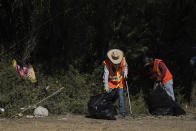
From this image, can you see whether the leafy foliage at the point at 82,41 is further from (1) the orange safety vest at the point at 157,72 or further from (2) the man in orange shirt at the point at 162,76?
(1) the orange safety vest at the point at 157,72

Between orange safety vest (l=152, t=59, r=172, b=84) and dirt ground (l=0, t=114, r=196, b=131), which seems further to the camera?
orange safety vest (l=152, t=59, r=172, b=84)

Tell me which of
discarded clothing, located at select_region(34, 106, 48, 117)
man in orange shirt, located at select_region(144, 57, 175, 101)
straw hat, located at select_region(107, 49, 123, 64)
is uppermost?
straw hat, located at select_region(107, 49, 123, 64)

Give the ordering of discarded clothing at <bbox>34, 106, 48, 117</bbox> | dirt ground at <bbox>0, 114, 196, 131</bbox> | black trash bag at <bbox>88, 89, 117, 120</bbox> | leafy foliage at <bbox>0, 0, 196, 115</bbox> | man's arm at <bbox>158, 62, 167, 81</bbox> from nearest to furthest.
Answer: dirt ground at <bbox>0, 114, 196, 131</bbox>, black trash bag at <bbox>88, 89, 117, 120</bbox>, discarded clothing at <bbox>34, 106, 48, 117</bbox>, man's arm at <bbox>158, 62, 167, 81</bbox>, leafy foliage at <bbox>0, 0, 196, 115</bbox>

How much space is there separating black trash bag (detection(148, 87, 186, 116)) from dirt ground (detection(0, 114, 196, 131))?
0.20 m

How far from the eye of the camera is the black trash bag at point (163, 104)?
7965mm

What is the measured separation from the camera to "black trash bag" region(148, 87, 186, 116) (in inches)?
314

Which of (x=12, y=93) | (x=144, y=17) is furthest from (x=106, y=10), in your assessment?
(x=12, y=93)

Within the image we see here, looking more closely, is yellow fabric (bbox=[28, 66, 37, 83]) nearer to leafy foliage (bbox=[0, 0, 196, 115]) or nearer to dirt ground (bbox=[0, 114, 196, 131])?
leafy foliage (bbox=[0, 0, 196, 115])

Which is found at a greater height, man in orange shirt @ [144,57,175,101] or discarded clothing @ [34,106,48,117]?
man in orange shirt @ [144,57,175,101]

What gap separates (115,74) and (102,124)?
1564 millimetres

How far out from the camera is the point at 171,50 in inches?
471

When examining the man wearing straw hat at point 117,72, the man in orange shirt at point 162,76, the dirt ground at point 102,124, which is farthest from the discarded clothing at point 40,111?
the man in orange shirt at point 162,76

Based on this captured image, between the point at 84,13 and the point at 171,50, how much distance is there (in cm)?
342

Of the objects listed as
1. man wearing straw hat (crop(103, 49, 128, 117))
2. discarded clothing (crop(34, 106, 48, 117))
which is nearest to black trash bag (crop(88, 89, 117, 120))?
man wearing straw hat (crop(103, 49, 128, 117))
